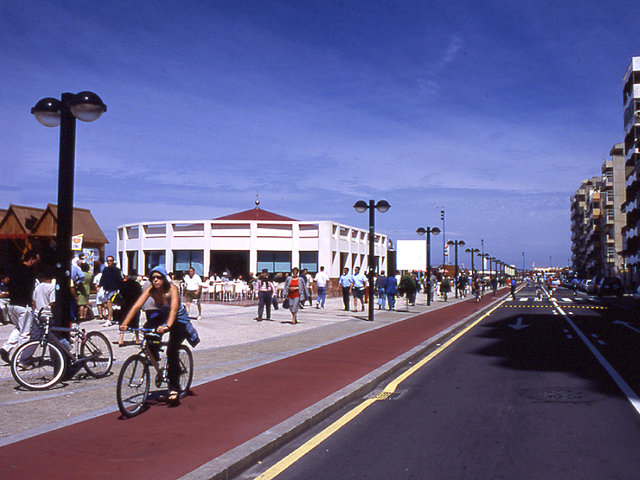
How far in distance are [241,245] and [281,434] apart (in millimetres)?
43423

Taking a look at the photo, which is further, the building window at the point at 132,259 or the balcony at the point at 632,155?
the balcony at the point at 632,155

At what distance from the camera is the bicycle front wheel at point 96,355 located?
8.32m

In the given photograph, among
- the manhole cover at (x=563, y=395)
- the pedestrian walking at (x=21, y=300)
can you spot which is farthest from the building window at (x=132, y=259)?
the manhole cover at (x=563, y=395)

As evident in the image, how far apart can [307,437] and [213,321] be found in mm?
13135

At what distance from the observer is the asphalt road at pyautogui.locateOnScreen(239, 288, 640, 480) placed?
480 cm

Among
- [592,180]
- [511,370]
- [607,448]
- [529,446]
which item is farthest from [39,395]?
[592,180]

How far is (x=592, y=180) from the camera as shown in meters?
120

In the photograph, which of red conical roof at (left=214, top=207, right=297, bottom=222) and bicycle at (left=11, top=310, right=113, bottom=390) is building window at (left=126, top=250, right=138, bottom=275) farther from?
bicycle at (left=11, top=310, right=113, bottom=390)

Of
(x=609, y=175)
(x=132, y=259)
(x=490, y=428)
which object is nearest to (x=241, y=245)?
(x=132, y=259)

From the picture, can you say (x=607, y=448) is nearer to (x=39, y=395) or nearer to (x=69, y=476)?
(x=69, y=476)

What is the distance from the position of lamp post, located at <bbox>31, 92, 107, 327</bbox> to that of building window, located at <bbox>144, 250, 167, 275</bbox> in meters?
42.5

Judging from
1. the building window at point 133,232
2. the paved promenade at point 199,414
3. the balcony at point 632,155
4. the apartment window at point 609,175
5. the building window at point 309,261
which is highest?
the apartment window at point 609,175

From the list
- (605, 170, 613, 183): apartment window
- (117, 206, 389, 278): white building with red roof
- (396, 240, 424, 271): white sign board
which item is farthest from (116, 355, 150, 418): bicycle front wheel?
(605, 170, 613, 183): apartment window

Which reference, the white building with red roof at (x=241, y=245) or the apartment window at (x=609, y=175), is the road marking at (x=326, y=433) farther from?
the apartment window at (x=609, y=175)
